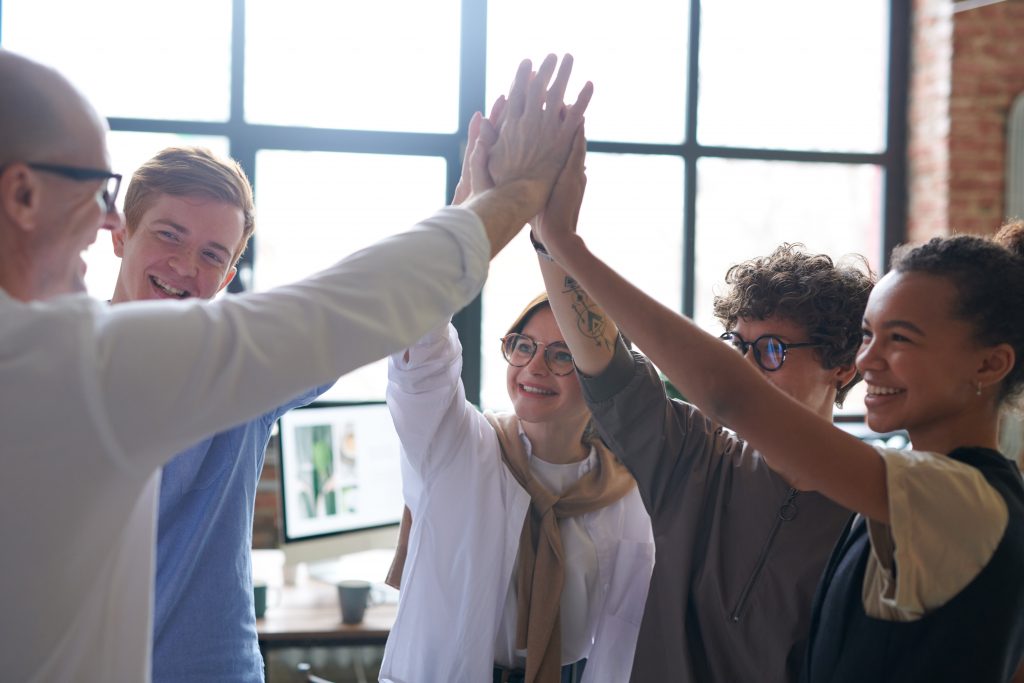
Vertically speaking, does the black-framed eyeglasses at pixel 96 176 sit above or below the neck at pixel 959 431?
above

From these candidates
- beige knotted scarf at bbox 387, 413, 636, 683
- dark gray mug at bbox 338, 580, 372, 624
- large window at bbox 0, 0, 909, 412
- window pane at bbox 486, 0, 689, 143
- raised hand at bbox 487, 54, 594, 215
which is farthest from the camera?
window pane at bbox 486, 0, 689, 143

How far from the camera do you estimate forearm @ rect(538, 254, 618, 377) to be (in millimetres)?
1512

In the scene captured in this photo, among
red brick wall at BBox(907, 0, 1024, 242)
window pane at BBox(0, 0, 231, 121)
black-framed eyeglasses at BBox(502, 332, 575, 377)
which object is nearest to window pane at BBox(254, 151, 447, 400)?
window pane at BBox(0, 0, 231, 121)

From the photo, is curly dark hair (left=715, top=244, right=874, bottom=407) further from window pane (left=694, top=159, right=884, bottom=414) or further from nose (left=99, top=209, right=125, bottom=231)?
window pane (left=694, top=159, right=884, bottom=414)

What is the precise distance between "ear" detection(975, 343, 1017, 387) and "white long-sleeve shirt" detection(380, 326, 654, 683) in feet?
2.62

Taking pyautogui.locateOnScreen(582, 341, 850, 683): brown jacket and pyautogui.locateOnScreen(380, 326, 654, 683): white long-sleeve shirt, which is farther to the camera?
pyautogui.locateOnScreen(380, 326, 654, 683): white long-sleeve shirt

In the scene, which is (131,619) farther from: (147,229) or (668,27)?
(668,27)

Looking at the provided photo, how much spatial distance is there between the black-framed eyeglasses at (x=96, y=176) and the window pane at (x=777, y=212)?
377 centimetres

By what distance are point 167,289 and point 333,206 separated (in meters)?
2.67

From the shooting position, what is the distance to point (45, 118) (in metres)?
0.88

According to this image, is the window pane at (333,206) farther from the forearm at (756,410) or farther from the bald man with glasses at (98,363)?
the bald man with glasses at (98,363)

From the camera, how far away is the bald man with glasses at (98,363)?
0.80m

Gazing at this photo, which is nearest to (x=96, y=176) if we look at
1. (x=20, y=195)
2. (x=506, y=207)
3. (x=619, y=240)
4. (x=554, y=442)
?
(x=20, y=195)

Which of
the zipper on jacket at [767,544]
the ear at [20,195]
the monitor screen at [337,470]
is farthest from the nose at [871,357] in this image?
the monitor screen at [337,470]
